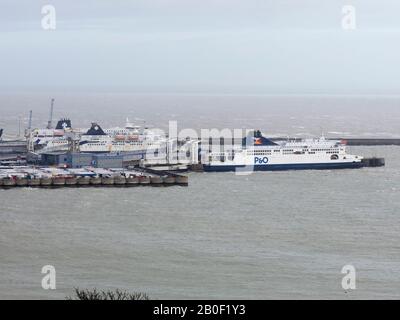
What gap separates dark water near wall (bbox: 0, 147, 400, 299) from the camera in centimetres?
984

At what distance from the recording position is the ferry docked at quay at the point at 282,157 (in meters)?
22.3

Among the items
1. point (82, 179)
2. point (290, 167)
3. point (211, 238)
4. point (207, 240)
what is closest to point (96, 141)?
point (290, 167)

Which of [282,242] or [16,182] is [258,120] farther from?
[282,242]

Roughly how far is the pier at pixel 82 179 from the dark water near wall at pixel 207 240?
610mm
